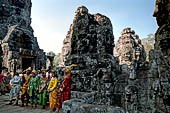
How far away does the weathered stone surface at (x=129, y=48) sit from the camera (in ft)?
49.2

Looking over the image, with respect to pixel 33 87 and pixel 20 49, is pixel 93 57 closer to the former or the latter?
pixel 33 87

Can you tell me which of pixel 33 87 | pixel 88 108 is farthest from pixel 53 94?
pixel 88 108

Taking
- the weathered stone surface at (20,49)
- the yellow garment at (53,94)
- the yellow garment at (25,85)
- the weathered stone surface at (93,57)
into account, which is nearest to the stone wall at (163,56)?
the weathered stone surface at (93,57)

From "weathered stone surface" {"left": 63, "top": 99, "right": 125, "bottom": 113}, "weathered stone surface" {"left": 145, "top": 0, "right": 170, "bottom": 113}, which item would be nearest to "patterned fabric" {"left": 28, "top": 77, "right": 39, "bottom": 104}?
"weathered stone surface" {"left": 63, "top": 99, "right": 125, "bottom": 113}

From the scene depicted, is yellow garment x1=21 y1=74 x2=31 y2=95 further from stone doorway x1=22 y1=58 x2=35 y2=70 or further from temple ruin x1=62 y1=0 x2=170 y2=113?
stone doorway x1=22 y1=58 x2=35 y2=70

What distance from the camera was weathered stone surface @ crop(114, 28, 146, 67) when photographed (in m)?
15.0

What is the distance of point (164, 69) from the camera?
3.45 m

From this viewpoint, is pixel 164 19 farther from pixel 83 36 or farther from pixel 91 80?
pixel 83 36

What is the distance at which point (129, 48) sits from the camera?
15344 mm

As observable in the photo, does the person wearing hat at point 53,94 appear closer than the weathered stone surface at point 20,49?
Yes

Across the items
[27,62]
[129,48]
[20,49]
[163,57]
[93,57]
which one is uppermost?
[129,48]

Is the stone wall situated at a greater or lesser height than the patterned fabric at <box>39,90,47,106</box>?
greater

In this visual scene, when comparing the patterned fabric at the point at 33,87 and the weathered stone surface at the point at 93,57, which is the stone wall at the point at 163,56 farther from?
the patterned fabric at the point at 33,87

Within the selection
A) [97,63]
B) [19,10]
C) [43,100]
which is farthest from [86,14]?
[19,10]
